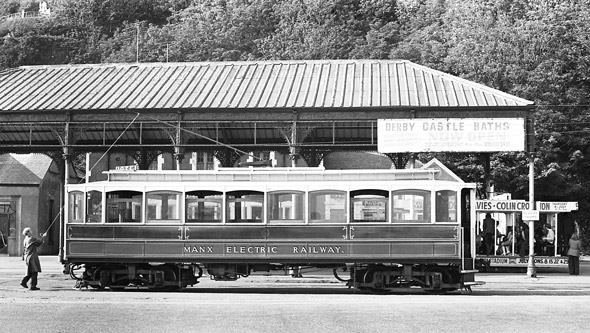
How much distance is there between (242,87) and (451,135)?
9.34 m

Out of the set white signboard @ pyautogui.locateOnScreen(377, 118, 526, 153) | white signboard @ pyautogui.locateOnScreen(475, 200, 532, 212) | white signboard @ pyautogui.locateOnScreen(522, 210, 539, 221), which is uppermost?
white signboard @ pyautogui.locateOnScreen(377, 118, 526, 153)

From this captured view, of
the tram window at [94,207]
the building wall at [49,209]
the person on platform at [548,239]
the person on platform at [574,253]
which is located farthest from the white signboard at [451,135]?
the building wall at [49,209]

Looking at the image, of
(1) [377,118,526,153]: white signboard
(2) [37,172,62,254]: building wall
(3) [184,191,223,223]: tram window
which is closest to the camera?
(3) [184,191,223,223]: tram window

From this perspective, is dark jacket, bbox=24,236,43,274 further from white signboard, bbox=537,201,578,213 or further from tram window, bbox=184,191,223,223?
Answer: white signboard, bbox=537,201,578,213

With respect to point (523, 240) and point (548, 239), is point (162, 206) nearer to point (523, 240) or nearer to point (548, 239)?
point (523, 240)

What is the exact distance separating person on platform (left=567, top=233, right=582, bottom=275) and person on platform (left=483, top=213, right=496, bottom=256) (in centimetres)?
277

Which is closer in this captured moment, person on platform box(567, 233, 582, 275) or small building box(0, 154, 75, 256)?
person on platform box(567, 233, 582, 275)

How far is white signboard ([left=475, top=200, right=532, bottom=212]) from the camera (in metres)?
35.5

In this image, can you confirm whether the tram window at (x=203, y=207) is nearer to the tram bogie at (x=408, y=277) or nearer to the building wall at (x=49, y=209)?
the tram bogie at (x=408, y=277)

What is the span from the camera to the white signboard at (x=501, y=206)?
3547cm

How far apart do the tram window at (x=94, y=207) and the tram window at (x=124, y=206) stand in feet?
0.79

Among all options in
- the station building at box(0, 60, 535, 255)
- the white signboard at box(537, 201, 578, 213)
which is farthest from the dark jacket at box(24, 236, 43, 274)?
the white signboard at box(537, 201, 578, 213)

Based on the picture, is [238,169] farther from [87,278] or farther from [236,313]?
[236,313]

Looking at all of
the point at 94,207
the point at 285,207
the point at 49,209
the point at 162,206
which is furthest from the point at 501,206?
the point at 49,209
